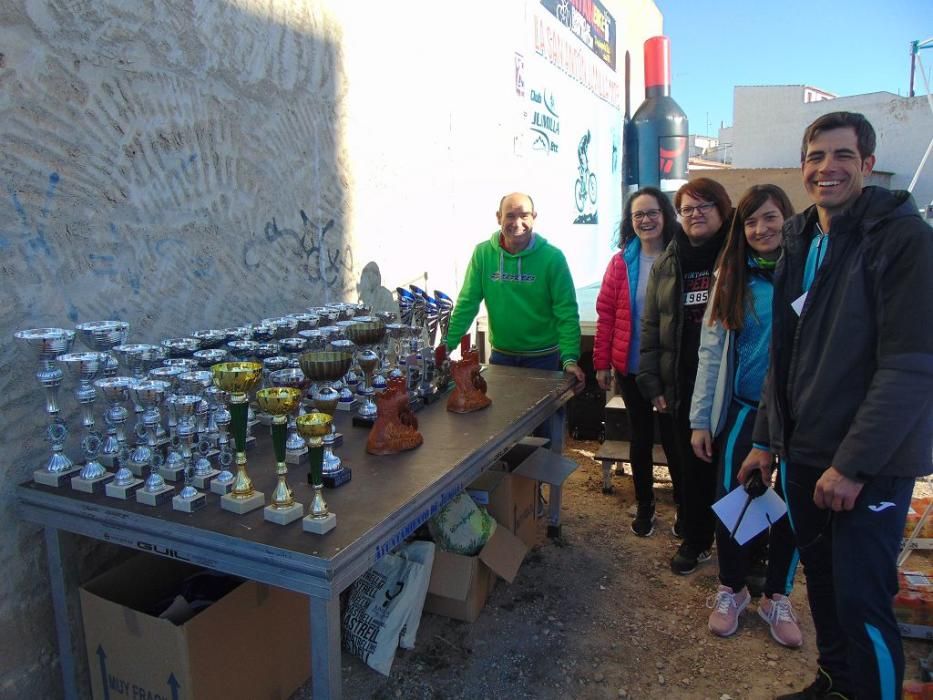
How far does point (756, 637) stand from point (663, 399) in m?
0.94

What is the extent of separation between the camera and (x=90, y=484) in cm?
160

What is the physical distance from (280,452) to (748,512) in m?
1.53

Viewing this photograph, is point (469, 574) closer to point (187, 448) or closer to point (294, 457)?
point (294, 457)

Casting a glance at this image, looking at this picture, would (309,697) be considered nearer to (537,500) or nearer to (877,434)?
(537,500)

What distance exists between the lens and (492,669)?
7.40ft

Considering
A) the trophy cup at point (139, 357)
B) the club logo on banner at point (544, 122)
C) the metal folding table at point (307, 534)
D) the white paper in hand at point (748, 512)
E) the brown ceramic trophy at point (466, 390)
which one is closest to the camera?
the metal folding table at point (307, 534)

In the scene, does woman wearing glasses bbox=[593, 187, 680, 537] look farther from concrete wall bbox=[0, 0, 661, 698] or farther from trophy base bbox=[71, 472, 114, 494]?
trophy base bbox=[71, 472, 114, 494]

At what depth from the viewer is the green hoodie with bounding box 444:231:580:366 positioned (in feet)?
9.88

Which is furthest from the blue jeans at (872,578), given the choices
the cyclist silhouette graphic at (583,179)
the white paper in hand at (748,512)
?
the cyclist silhouette graphic at (583,179)

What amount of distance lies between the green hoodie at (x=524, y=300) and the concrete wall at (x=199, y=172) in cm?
55

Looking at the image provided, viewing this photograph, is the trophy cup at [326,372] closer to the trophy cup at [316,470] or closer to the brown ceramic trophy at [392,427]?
the brown ceramic trophy at [392,427]

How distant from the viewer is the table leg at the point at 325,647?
1.35 metres

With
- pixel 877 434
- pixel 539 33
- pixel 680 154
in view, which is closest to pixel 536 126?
pixel 539 33

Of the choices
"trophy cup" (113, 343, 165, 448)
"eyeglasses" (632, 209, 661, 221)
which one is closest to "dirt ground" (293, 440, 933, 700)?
"trophy cup" (113, 343, 165, 448)
